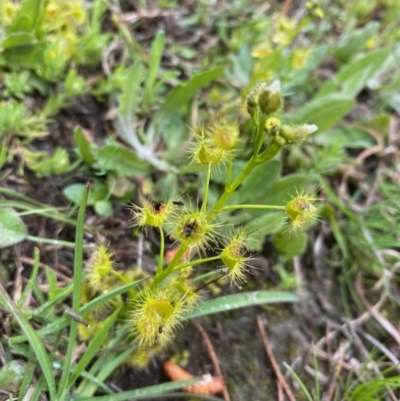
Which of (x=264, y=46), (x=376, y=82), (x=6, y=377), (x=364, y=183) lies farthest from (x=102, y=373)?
(x=376, y=82)

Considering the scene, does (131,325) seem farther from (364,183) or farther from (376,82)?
(376,82)

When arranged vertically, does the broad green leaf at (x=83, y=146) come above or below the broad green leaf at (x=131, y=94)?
below

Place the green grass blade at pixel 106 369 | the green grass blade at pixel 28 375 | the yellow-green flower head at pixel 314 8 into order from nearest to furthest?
the green grass blade at pixel 28 375 → the green grass blade at pixel 106 369 → the yellow-green flower head at pixel 314 8

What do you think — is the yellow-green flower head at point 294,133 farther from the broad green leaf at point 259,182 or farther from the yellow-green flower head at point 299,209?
the broad green leaf at point 259,182

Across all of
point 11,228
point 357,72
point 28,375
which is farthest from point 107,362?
point 357,72

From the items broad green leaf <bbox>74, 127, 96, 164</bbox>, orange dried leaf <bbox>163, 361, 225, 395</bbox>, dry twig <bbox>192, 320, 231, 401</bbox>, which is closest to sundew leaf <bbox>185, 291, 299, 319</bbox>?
dry twig <bbox>192, 320, 231, 401</bbox>

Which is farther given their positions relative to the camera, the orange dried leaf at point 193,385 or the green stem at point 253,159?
the orange dried leaf at point 193,385

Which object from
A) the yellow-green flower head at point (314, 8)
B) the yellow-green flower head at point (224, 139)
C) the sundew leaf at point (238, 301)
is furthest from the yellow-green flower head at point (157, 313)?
the yellow-green flower head at point (314, 8)
